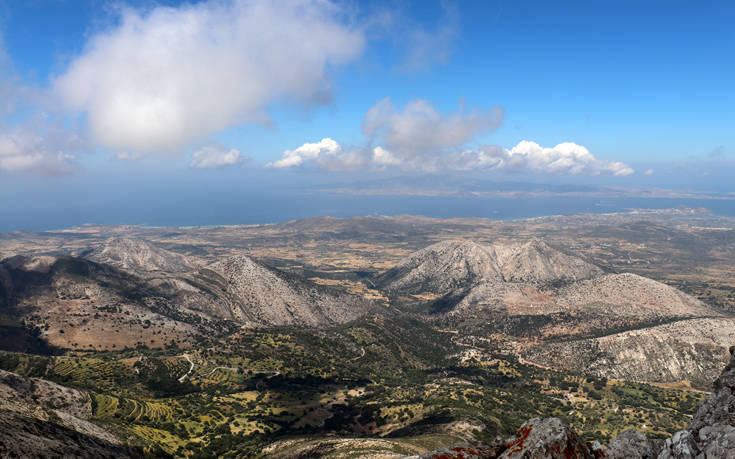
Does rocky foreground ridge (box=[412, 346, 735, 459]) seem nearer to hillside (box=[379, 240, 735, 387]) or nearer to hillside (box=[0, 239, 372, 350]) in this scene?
hillside (box=[379, 240, 735, 387])

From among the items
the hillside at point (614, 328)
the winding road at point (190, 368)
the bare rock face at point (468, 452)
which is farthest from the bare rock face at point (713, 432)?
the hillside at point (614, 328)

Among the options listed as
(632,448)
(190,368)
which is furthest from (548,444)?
(190,368)

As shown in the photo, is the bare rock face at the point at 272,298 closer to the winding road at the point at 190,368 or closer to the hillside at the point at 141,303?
the hillside at the point at 141,303

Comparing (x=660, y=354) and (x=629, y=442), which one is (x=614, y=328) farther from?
(x=629, y=442)

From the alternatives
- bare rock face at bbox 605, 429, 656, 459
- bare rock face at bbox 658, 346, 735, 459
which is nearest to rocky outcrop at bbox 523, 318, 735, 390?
bare rock face at bbox 658, 346, 735, 459

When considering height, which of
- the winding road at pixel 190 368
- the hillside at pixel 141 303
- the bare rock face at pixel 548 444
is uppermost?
the bare rock face at pixel 548 444

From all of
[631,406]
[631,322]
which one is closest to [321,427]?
[631,406]

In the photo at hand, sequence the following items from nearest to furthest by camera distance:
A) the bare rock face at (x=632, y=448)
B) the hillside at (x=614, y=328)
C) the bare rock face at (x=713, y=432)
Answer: the bare rock face at (x=713, y=432)
the bare rock face at (x=632, y=448)
the hillside at (x=614, y=328)
